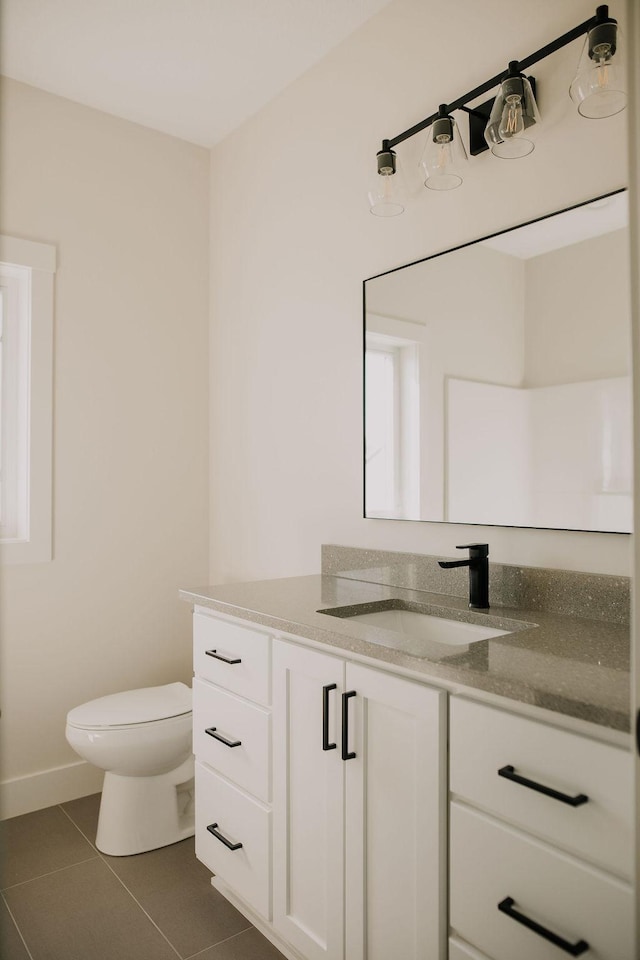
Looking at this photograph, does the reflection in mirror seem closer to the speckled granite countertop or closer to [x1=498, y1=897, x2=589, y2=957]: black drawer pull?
the speckled granite countertop

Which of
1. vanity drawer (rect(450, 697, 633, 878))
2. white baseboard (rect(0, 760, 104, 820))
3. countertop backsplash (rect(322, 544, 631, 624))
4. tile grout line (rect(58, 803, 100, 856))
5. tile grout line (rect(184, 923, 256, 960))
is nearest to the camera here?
vanity drawer (rect(450, 697, 633, 878))

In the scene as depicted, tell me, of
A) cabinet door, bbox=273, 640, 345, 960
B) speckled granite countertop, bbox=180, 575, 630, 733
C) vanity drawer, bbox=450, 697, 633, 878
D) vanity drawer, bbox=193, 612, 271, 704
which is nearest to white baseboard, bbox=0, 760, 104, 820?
vanity drawer, bbox=193, 612, 271, 704

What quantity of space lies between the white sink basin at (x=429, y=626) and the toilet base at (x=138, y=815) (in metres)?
1.03

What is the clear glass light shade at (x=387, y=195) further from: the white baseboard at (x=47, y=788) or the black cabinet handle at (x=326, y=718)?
the white baseboard at (x=47, y=788)

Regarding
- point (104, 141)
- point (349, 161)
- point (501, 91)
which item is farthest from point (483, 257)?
point (104, 141)

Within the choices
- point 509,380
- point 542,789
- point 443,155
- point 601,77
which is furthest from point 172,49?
point 542,789

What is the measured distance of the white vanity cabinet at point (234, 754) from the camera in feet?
5.43

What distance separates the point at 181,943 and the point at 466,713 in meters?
1.20

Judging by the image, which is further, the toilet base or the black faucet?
the toilet base

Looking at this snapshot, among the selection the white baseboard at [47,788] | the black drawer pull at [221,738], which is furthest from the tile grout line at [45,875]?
the black drawer pull at [221,738]

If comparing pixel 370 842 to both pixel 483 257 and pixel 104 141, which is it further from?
pixel 104 141

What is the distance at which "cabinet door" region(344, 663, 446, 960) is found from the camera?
117 cm

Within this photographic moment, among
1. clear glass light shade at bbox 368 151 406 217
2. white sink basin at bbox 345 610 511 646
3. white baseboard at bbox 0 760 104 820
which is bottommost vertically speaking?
white baseboard at bbox 0 760 104 820

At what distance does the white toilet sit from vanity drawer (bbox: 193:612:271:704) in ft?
1.25
